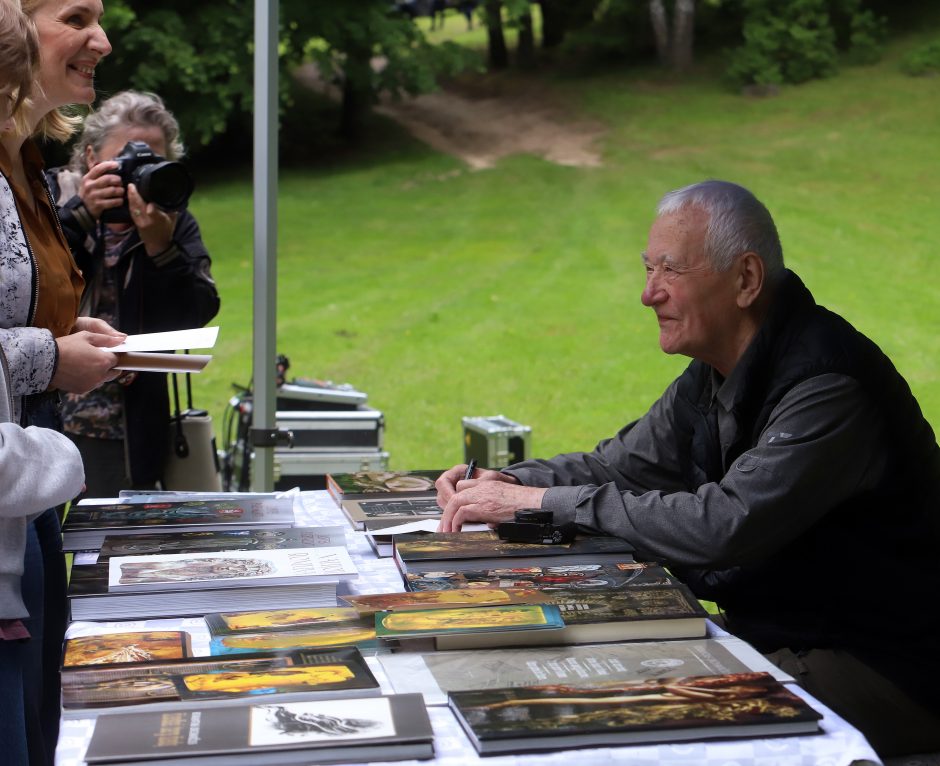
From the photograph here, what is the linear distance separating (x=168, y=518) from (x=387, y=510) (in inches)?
15.5

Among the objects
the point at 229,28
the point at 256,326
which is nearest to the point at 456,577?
the point at 256,326

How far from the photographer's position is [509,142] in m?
11.7

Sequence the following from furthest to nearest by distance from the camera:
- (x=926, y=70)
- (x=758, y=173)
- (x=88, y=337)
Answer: (x=758, y=173) → (x=926, y=70) → (x=88, y=337)

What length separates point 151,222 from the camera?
2.78 meters

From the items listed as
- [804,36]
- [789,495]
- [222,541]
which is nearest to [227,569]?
[222,541]

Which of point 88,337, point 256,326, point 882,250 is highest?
point 88,337

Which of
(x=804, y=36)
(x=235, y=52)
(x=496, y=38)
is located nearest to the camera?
(x=804, y=36)

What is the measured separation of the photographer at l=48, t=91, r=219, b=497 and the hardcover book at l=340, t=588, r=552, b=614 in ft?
4.93

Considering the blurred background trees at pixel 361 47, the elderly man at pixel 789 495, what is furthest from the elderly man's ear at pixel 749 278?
the blurred background trees at pixel 361 47

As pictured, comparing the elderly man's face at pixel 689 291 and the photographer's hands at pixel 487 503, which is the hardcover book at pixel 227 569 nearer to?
the photographer's hands at pixel 487 503

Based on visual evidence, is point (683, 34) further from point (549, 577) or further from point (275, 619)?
point (275, 619)

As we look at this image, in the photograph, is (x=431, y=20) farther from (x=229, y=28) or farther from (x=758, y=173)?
(x=758, y=173)

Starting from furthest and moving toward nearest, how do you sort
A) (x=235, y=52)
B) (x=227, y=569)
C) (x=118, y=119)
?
(x=235, y=52) → (x=118, y=119) → (x=227, y=569)

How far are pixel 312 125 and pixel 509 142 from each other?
7.49ft
